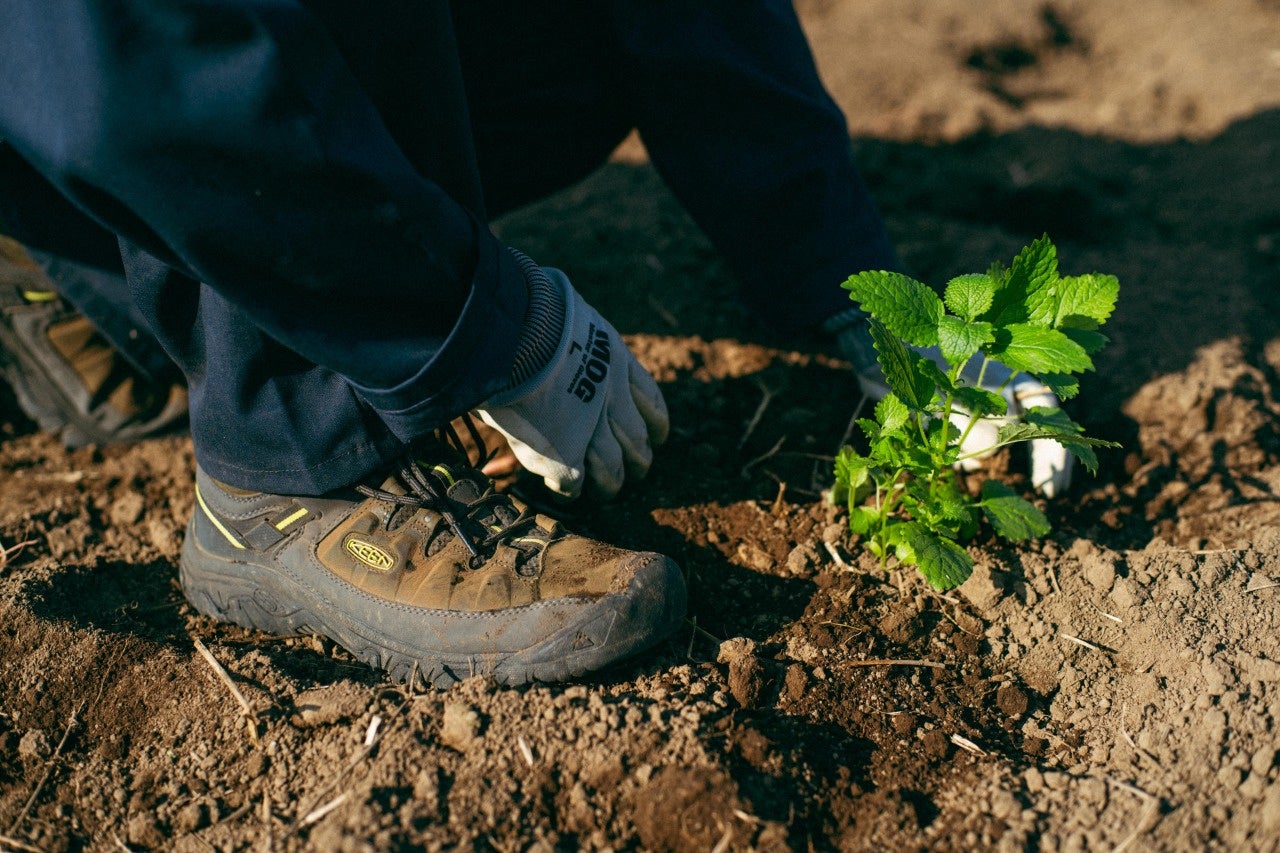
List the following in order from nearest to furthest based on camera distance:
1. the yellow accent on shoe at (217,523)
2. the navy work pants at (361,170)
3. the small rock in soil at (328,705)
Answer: the navy work pants at (361,170)
the small rock in soil at (328,705)
the yellow accent on shoe at (217,523)

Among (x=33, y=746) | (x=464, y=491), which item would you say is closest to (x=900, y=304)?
(x=464, y=491)

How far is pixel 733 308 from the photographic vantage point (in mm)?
2793

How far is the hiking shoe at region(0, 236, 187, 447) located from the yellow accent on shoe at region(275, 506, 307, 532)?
859mm

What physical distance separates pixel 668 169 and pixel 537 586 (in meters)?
1.10

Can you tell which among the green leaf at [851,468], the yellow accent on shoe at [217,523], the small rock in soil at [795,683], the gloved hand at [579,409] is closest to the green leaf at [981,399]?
the green leaf at [851,468]

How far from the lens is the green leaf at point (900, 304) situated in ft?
5.31

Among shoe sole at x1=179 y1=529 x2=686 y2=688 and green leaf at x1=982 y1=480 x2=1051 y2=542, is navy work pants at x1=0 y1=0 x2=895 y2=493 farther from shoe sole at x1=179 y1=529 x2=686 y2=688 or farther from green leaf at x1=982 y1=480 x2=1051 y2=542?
green leaf at x1=982 y1=480 x2=1051 y2=542

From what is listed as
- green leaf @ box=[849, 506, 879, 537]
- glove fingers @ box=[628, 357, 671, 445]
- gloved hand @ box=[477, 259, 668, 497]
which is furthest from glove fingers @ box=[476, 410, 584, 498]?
green leaf @ box=[849, 506, 879, 537]

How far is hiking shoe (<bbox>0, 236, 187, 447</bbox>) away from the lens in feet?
7.64

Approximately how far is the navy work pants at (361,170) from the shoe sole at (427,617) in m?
0.24

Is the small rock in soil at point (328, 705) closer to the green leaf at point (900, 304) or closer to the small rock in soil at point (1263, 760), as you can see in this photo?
the green leaf at point (900, 304)

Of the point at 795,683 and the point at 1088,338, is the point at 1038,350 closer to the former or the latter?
the point at 1088,338

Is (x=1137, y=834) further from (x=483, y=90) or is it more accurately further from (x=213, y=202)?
(x=483, y=90)

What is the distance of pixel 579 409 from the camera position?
73.5 inches
